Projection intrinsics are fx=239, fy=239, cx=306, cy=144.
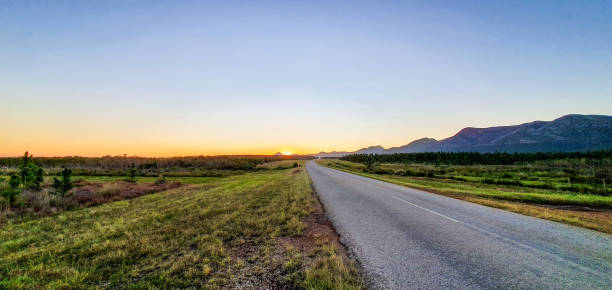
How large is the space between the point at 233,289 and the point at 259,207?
8.67 metres

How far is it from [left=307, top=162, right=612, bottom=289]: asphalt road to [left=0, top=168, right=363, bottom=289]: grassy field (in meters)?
0.92

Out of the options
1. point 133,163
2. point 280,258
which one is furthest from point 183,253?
point 133,163

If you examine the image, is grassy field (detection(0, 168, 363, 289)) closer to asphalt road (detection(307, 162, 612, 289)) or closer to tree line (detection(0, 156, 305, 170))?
asphalt road (detection(307, 162, 612, 289))

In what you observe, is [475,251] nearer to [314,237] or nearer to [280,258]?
[314,237]

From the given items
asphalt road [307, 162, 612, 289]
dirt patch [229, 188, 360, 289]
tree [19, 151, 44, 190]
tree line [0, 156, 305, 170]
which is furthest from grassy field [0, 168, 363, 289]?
tree line [0, 156, 305, 170]

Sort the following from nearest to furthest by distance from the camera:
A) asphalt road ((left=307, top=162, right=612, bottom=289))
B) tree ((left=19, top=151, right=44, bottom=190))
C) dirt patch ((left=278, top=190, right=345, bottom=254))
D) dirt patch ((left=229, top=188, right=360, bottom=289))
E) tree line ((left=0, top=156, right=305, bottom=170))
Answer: asphalt road ((left=307, top=162, right=612, bottom=289)), dirt patch ((left=229, top=188, right=360, bottom=289)), dirt patch ((left=278, top=190, right=345, bottom=254)), tree ((left=19, top=151, right=44, bottom=190)), tree line ((left=0, top=156, right=305, bottom=170))

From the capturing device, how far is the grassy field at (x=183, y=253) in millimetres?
5031

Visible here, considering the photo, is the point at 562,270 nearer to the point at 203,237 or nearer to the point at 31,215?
the point at 203,237

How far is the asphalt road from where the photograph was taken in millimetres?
4465

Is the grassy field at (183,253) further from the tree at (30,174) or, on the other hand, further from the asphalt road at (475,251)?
the tree at (30,174)

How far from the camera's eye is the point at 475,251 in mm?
5918

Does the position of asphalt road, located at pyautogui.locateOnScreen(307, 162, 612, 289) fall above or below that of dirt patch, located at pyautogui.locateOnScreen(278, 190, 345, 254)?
above

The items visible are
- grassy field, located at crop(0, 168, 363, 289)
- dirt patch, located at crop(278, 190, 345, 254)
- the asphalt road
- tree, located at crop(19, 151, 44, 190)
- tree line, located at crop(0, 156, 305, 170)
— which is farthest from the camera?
tree line, located at crop(0, 156, 305, 170)

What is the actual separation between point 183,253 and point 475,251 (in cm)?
770
